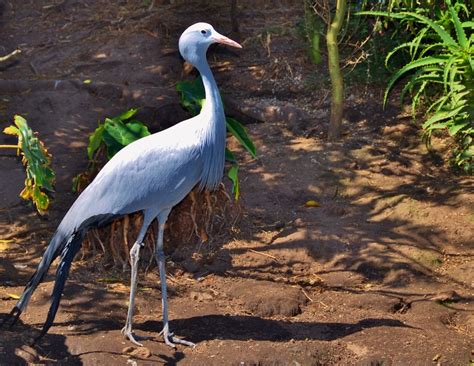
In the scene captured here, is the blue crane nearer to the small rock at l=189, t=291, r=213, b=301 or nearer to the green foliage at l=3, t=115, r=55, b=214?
the green foliage at l=3, t=115, r=55, b=214

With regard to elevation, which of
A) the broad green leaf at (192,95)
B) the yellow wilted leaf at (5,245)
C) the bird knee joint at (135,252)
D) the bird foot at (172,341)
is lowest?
the bird foot at (172,341)

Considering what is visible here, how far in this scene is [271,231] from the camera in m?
6.18

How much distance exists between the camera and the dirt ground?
477cm

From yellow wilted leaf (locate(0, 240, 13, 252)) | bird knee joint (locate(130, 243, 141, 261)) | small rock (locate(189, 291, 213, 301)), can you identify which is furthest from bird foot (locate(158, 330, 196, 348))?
yellow wilted leaf (locate(0, 240, 13, 252))

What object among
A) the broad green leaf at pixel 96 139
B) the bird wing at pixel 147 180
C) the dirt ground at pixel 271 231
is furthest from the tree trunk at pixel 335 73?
the bird wing at pixel 147 180

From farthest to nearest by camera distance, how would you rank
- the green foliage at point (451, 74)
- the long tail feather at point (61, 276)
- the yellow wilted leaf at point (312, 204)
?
the yellow wilted leaf at point (312, 204) → the green foliage at point (451, 74) → the long tail feather at point (61, 276)

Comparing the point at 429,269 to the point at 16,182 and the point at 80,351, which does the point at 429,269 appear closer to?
the point at 80,351

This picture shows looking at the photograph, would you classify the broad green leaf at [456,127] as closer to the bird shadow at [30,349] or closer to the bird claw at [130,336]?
the bird claw at [130,336]

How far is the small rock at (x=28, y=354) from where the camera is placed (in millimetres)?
4477

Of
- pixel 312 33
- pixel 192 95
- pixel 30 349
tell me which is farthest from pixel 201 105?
pixel 312 33

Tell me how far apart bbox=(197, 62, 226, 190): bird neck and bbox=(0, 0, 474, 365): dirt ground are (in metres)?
0.88

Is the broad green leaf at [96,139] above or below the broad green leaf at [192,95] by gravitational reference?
below

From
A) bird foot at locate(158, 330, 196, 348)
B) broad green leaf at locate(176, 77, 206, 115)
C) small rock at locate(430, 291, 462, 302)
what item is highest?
broad green leaf at locate(176, 77, 206, 115)

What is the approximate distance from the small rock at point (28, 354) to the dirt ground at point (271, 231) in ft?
0.04
